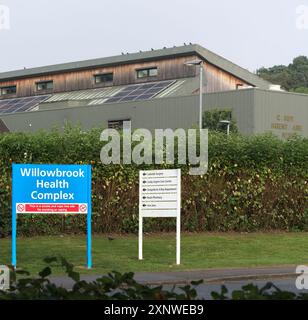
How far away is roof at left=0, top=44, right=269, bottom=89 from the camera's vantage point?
72.8 m

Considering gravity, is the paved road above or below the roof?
below

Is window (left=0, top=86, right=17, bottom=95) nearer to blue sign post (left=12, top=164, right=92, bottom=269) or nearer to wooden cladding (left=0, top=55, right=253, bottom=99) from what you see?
wooden cladding (left=0, top=55, right=253, bottom=99)

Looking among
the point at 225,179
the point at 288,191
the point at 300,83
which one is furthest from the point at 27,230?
the point at 300,83

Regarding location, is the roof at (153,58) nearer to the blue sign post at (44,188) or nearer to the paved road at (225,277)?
the blue sign post at (44,188)

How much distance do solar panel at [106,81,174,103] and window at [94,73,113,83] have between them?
23.7 feet

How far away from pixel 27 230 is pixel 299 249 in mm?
7502

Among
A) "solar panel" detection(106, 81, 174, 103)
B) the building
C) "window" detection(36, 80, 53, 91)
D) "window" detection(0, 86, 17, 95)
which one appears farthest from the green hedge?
"window" detection(0, 86, 17, 95)

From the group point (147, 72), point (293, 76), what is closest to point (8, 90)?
point (147, 72)

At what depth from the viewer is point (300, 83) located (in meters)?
114

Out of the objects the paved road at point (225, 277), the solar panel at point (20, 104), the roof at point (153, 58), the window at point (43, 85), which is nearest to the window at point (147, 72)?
the roof at point (153, 58)

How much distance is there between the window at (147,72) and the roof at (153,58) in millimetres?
964

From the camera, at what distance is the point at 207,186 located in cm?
2375

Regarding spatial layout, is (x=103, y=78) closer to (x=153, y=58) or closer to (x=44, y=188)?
(x=153, y=58)
